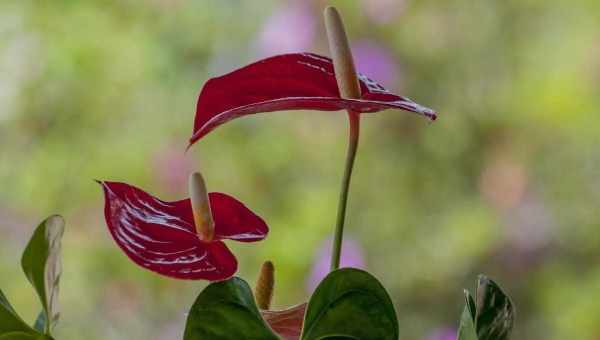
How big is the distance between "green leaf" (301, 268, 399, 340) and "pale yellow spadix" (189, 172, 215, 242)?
0.06m

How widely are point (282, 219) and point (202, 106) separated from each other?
3.94ft

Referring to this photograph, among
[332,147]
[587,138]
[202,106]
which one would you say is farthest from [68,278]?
[202,106]

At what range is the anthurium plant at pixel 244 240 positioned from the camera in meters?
0.33

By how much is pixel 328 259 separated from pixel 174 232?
1086 millimetres

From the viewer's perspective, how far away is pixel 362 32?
62.6 inches

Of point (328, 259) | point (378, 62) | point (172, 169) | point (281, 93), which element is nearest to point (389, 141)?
point (378, 62)

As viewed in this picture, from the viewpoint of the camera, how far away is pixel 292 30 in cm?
A: 157

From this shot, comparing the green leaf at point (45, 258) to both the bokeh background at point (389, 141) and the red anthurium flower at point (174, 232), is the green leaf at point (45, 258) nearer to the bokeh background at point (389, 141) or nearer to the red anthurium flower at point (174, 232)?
the red anthurium flower at point (174, 232)

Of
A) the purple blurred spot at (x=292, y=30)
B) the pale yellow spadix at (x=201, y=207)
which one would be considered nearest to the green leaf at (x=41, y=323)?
the pale yellow spadix at (x=201, y=207)

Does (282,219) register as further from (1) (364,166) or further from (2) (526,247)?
(2) (526,247)

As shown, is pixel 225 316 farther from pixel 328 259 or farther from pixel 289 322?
pixel 328 259

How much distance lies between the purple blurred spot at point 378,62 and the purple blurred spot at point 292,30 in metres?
0.08

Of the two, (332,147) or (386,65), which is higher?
(386,65)

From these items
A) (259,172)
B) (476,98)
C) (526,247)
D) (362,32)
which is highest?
(362,32)
